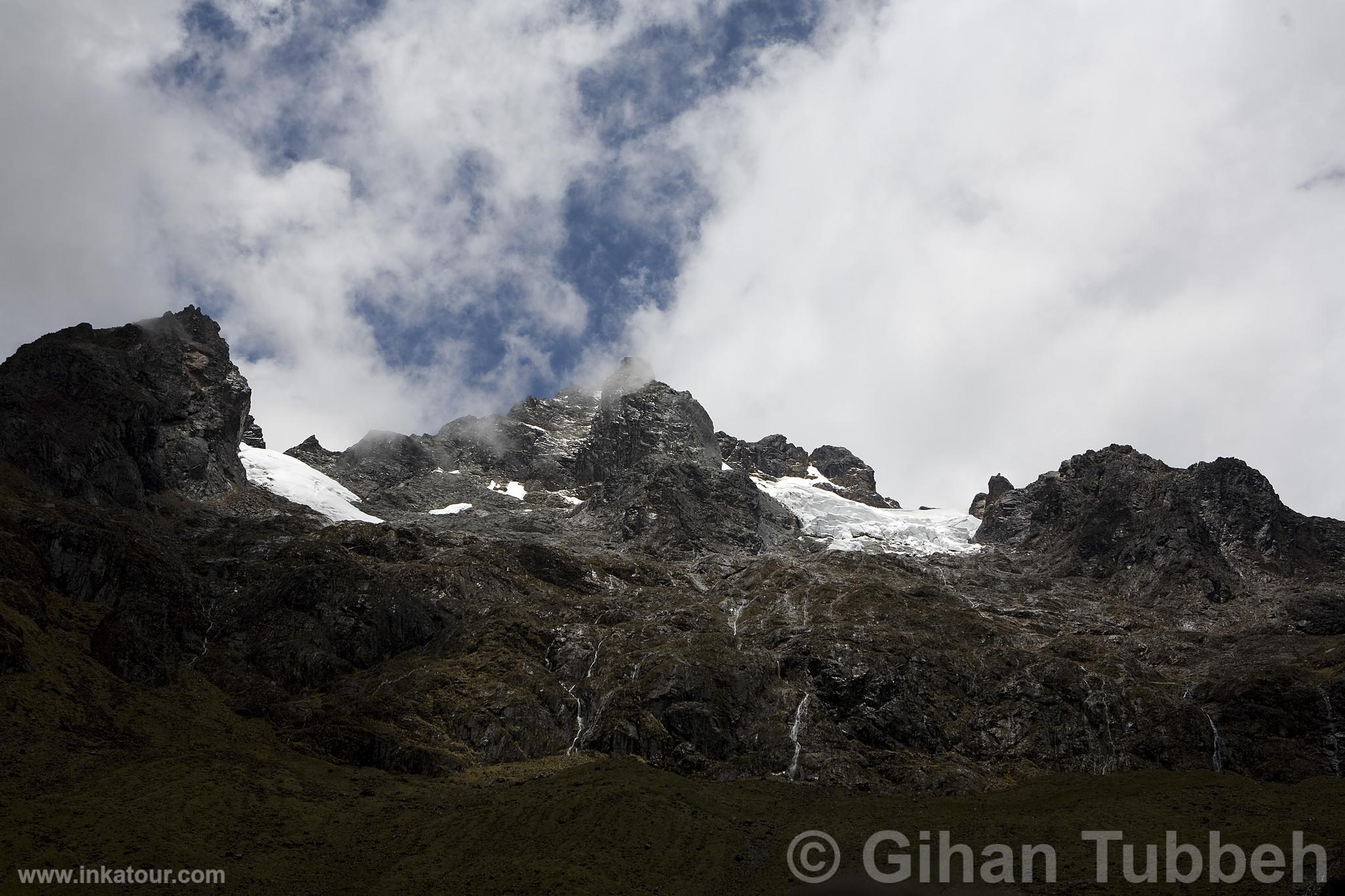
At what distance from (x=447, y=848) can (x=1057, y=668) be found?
86.9m

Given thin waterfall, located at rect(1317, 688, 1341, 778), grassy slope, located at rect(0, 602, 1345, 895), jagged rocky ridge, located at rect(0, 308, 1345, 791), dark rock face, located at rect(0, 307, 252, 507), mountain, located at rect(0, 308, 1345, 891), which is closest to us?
grassy slope, located at rect(0, 602, 1345, 895)

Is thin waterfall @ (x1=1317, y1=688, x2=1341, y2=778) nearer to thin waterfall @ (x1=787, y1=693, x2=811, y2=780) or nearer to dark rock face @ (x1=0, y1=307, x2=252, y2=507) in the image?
thin waterfall @ (x1=787, y1=693, x2=811, y2=780)

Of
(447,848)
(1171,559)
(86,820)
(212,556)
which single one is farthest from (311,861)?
(1171,559)

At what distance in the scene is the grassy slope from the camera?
85.8 m

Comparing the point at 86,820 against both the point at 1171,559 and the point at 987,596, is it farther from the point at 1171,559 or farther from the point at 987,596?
the point at 1171,559

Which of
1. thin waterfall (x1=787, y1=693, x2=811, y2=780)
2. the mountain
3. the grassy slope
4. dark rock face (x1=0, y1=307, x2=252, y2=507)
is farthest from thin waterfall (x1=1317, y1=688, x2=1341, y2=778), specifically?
dark rock face (x1=0, y1=307, x2=252, y2=507)

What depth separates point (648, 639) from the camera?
15150cm

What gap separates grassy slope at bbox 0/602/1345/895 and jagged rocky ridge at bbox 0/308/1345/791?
7685mm

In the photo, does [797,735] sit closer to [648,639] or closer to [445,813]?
[648,639]

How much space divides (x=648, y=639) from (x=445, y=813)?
2172 inches

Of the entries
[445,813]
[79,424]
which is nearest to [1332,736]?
[445,813]

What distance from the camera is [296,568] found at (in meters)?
159

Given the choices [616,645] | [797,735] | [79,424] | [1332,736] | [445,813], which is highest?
[79,424]

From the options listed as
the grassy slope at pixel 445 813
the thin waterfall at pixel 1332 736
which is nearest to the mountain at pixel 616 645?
the thin waterfall at pixel 1332 736
